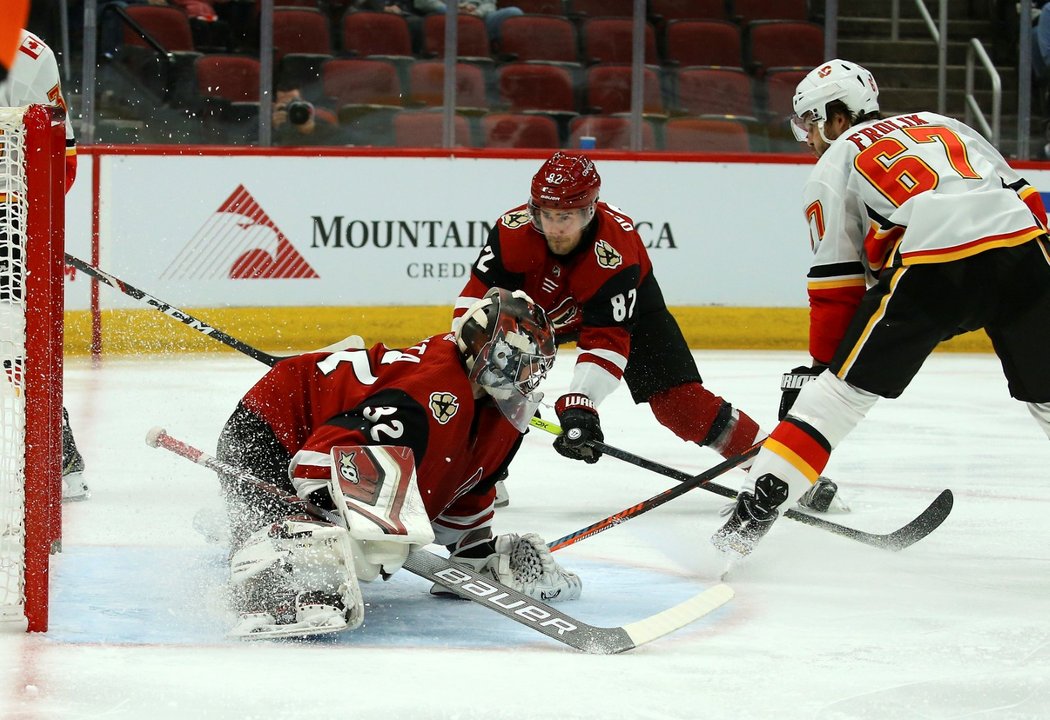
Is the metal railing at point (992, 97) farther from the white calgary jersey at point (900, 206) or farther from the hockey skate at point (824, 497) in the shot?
the white calgary jersey at point (900, 206)

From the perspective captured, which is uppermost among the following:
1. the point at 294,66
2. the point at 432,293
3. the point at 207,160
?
the point at 294,66

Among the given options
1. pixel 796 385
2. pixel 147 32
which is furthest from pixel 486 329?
pixel 147 32

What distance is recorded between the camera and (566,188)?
2.96m

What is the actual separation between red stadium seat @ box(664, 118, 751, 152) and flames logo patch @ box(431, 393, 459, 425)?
4448 mm

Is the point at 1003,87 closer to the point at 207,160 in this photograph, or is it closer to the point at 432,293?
the point at 432,293

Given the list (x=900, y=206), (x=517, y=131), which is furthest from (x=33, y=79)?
(x=517, y=131)

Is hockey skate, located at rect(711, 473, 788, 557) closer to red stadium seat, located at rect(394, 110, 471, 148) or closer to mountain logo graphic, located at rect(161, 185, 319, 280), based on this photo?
mountain logo graphic, located at rect(161, 185, 319, 280)

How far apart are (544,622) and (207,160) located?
4246mm

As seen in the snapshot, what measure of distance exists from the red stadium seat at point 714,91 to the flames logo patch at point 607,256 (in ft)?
11.7

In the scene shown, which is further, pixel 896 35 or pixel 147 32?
pixel 896 35

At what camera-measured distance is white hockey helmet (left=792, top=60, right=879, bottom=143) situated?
301 cm

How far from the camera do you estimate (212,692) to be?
183cm

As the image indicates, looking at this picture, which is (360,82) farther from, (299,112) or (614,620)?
(614,620)

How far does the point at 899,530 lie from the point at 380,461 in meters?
1.35
